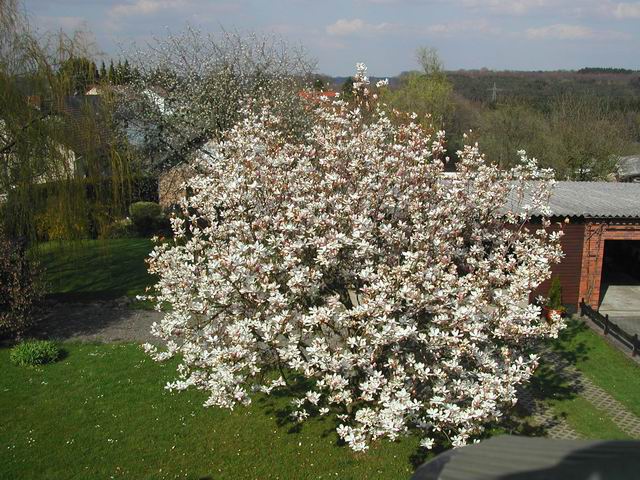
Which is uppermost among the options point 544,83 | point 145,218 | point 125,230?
point 544,83

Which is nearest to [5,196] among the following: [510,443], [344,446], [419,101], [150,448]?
[150,448]

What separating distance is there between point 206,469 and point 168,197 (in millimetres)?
23036

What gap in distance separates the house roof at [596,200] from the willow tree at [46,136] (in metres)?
13.5

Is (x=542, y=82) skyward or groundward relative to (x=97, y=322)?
skyward

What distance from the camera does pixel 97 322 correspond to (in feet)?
54.9

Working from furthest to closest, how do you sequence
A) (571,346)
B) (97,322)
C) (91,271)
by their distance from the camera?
(91,271) < (97,322) < (571,346)

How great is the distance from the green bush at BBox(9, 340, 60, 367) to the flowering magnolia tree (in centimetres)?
687

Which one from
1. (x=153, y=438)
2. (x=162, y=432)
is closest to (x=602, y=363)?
(x=162, y=432)

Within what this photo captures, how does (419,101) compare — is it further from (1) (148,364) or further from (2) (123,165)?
(1) (148,364)

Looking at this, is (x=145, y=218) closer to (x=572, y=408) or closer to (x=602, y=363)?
(x=602, y=363)

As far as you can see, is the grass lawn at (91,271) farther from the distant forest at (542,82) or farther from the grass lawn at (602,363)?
the distant forest at (542,82)

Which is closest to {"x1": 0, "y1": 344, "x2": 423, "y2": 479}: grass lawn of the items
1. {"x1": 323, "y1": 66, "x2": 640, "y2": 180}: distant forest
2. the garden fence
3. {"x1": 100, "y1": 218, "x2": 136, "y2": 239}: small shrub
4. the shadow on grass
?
the shadow on grass

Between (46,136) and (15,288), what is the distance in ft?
13.1

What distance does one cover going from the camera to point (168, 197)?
100ft
